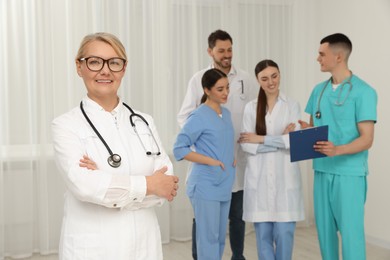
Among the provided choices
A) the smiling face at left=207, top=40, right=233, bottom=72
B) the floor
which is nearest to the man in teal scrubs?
the smiling face at left=207, top=40, right=233, bottom=72

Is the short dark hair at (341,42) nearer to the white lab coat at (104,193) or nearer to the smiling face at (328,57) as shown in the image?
the smiling face at (328,57)

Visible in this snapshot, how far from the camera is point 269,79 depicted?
308 cm

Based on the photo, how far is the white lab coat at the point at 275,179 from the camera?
306cm

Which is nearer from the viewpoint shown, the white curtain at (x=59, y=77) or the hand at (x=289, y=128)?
the hand at (x=289, y=128)

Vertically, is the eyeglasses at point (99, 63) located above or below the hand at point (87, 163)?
above

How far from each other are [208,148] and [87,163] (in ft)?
4.89

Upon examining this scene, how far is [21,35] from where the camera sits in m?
4.02

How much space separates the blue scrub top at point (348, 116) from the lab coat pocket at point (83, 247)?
67.5 inches

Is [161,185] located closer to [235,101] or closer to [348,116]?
[348,116]

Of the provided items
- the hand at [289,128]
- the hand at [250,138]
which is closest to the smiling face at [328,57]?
the hand at [289,128]

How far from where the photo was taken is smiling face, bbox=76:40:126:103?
1660mm

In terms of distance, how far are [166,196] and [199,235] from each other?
142 centimetres

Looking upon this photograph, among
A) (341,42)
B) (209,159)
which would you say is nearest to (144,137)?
(209,159)

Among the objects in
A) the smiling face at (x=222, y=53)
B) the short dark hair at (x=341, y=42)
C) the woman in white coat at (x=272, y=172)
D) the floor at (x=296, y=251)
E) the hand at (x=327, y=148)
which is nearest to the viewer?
the hand at (x=327, y=148)
